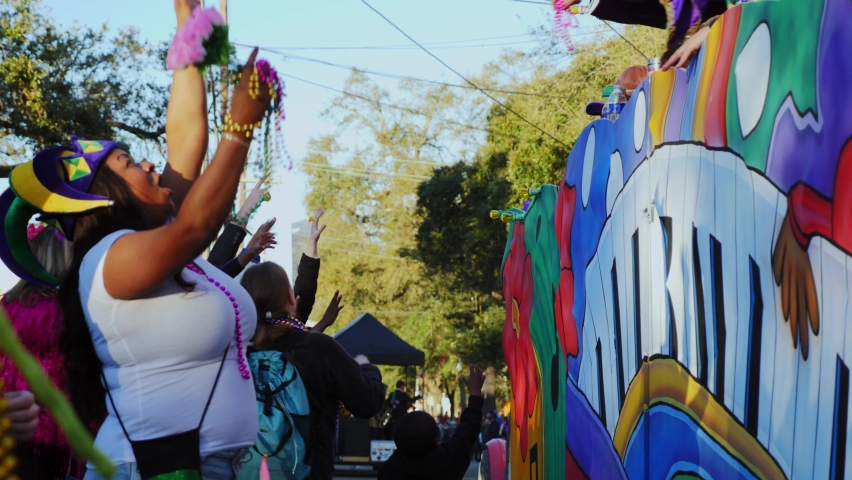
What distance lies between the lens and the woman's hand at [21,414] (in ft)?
6.33

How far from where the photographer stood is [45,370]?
3467 mm

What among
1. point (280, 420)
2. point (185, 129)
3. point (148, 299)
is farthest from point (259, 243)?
point (148, 299)

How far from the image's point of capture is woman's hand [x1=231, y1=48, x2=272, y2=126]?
2365mm

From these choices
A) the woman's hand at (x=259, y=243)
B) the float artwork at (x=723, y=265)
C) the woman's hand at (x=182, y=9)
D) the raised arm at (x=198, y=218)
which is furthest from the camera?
the woman's hand at (x=259, y=243)

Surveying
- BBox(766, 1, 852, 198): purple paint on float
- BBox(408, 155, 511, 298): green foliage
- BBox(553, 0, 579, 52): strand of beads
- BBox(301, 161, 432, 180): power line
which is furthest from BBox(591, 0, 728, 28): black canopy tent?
BBox(301, 161, 432, 180): power line

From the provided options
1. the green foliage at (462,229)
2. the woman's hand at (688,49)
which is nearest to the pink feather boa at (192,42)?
the woman's hand at (688,49)

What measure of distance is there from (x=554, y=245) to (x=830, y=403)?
3.31m

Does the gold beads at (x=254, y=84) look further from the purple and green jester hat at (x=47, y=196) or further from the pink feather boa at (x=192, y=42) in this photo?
the purple and green jester hat at (x=47, y=196)

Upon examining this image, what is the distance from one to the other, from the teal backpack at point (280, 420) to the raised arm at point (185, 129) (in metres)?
1.23

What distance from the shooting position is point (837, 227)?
241cm

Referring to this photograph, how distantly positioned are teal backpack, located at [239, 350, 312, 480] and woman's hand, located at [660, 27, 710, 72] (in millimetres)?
1845

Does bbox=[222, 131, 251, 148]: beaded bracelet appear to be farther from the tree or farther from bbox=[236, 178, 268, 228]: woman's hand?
the tree

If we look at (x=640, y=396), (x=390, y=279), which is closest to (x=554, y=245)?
(x=640, y=396)

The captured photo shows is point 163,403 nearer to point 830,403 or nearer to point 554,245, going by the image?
point 830,403
